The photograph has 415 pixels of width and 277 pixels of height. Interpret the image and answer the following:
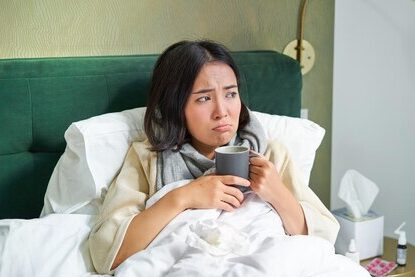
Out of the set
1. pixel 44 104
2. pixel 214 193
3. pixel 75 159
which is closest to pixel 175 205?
pixel 214 193

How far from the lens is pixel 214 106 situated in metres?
1.55

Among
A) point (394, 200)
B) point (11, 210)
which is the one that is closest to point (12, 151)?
point (11, 210)

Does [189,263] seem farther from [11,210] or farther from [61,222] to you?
[11,210]

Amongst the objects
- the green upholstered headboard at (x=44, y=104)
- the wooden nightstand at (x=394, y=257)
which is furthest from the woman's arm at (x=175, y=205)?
the wooden nightstand at (x=394, y=257)

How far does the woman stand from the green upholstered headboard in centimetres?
19

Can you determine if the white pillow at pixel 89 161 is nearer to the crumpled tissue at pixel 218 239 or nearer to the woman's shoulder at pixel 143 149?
the woman's shoulder at pixel 143 149

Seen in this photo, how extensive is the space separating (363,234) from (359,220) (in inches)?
A: 1.8

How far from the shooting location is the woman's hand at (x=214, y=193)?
1.44 meters

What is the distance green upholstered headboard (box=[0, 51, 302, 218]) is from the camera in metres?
1.63

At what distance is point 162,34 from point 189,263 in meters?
0.92

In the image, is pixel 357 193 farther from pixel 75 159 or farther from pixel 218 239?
pixel 75 159

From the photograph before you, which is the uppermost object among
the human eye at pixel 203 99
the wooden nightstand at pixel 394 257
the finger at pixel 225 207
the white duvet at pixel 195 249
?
the human eye at pixel 203 99

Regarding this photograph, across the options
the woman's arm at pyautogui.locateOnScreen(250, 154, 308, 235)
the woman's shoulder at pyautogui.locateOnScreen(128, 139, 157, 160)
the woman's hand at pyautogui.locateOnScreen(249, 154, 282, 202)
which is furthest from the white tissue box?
the woman's shoulder at pyautogui.locateOnScreen(128, 139, 157, 160)

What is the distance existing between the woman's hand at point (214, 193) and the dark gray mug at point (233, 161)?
0.05 ft
